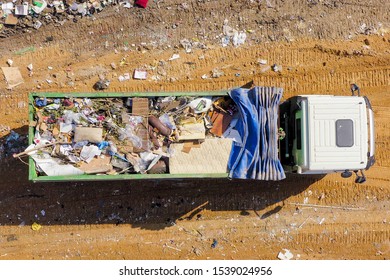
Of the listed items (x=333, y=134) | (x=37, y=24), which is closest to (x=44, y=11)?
(x=37, y=24)

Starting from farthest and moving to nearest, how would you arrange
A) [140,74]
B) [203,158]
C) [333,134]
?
[140,74], [203,158], [333,134]

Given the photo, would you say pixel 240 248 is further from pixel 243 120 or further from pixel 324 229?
pixel 243 120

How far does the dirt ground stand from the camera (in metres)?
7.96

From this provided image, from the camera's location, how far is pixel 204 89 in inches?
318

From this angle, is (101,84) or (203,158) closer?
(203,158)

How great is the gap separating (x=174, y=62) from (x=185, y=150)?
2.07 m

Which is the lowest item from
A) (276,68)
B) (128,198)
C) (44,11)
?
(128,198)

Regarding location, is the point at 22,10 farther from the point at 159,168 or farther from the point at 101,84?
the point at 159,168

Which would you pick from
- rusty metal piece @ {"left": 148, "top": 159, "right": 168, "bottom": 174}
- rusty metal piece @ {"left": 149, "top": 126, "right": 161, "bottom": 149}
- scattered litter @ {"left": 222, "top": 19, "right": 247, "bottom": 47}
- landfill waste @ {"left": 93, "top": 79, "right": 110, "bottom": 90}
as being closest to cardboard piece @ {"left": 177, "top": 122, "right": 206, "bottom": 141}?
rusty metal piece @ {"left": 149, "top": 126, "right": 161, "bottom": 149}

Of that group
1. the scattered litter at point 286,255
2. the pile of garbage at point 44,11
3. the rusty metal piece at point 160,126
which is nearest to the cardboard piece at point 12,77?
the pile of garbage at point 44,11

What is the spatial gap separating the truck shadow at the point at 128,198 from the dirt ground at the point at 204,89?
2cm

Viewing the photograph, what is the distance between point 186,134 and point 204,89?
1.53 m

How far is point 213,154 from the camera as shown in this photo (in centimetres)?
677

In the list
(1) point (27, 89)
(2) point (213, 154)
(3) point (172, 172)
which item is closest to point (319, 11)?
(2) point (213, 154)
